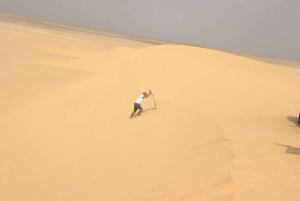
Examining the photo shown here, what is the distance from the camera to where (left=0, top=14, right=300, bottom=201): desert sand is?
18.0 ft

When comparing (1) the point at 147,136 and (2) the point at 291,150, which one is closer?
(2) the point at 291,150

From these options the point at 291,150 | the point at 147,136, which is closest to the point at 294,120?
the point at 291,150

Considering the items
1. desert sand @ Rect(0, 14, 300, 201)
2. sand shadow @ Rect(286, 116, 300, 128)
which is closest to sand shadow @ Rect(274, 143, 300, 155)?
desert sand @ Rect(0, 14, 300, 201)

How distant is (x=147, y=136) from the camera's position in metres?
8.46

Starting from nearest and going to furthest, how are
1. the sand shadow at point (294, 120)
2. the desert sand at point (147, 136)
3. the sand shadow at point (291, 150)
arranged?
the desert sand at point (147, 136)
the sand shadow at point (291, 150)
the sand shadow at point (294, 120)

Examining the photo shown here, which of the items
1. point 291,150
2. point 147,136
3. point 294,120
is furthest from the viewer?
point 294,120

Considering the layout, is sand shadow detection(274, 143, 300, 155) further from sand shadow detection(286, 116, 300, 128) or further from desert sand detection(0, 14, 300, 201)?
sand shadow detection(286, 116, 300, 128)

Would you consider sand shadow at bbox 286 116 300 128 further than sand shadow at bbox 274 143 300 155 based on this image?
Yes

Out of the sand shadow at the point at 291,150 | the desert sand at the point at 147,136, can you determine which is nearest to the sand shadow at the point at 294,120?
the desert sand at the point at 147,136

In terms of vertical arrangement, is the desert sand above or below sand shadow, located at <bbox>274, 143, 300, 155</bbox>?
above

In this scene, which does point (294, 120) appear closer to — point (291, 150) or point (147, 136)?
point (291, 150)

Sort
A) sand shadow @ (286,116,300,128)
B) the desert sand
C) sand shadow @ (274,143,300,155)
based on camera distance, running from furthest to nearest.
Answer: sand shadow @ (286,116,300,128)
sand shadow @ (274,143,300,155)
the desert sand

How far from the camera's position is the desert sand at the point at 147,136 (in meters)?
5.48

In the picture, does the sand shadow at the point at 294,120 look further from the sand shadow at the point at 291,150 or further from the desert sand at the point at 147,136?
the sand shadow at the point at 291,150
